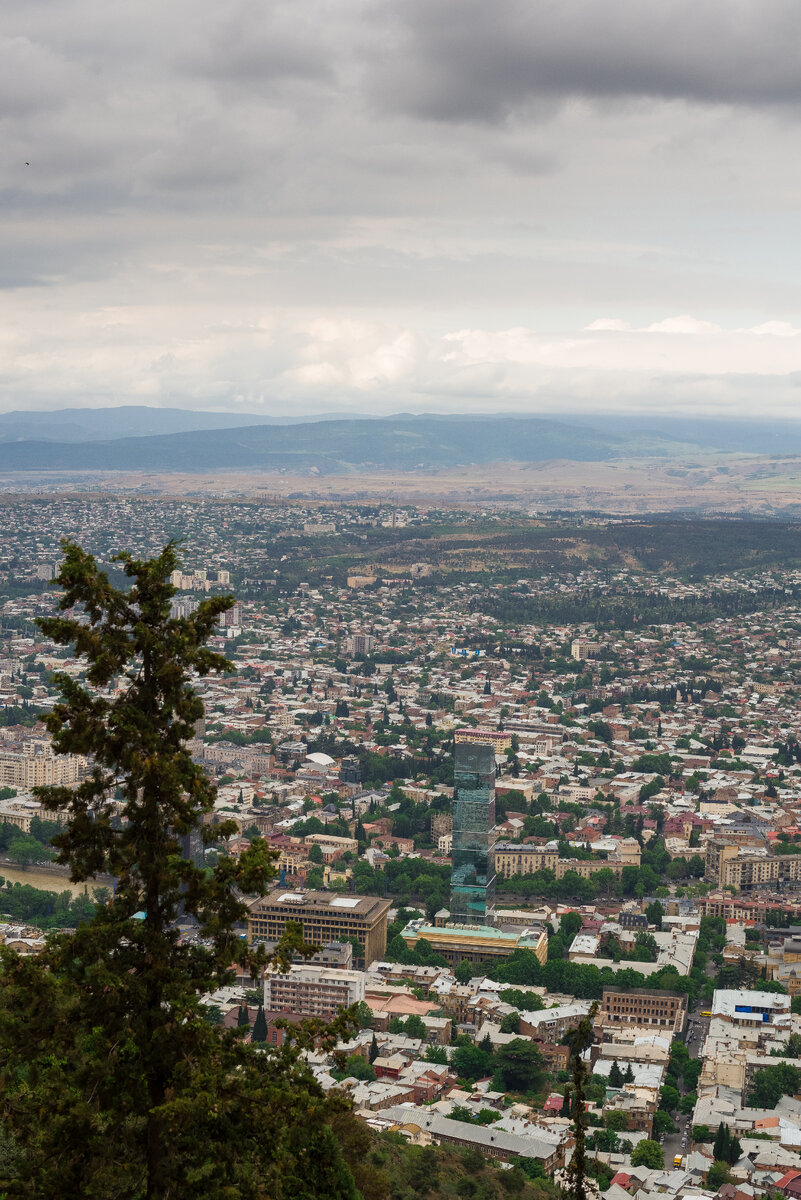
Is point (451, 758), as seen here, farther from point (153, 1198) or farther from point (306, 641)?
point (153, 1198)

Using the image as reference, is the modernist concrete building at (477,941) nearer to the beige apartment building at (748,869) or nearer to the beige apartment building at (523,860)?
the beige apartment building at (523,860)

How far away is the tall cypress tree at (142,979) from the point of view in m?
9.28

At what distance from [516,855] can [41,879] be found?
601 inches

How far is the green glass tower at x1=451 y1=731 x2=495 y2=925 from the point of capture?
43.1 m

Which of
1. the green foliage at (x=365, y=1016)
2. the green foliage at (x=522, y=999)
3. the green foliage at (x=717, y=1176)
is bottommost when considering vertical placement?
the green foliage at (x=522, y=999)

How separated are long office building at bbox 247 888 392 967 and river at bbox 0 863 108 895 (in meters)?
7.40

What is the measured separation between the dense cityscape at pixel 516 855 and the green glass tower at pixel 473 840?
10 centimetres

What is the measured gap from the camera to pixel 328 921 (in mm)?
40000

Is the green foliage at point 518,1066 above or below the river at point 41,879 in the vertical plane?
above

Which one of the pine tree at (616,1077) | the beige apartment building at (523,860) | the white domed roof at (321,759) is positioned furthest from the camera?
the white domed roof at (321,759)

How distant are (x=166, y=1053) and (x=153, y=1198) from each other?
856 millimetres

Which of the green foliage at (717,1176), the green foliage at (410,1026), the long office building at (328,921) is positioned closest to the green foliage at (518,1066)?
the green foliage at (410,1026)

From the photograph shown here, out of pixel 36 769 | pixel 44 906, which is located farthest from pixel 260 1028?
pixel 36 769

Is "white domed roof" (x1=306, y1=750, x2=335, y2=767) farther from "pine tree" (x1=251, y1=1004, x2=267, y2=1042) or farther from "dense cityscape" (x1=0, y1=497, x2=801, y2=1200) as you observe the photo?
"pine tree" (x1=251, y1=1004, x2=267, y2=1042)
